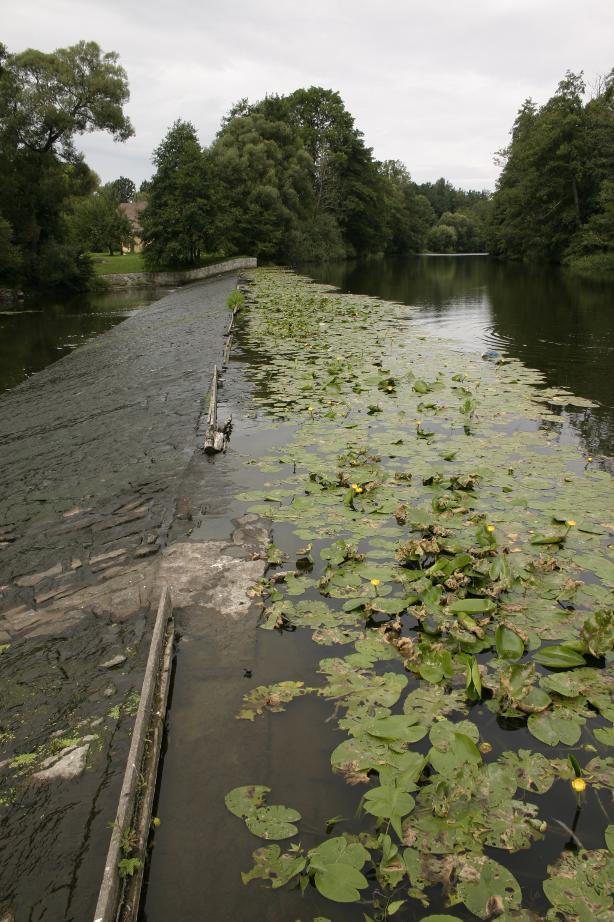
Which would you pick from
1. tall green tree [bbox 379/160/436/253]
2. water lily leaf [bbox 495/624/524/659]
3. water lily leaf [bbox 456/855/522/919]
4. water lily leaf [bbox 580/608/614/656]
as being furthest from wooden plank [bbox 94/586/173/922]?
tall green tree [bbox 379/160/436/253]

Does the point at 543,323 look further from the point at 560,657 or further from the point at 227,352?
the point at 560,657

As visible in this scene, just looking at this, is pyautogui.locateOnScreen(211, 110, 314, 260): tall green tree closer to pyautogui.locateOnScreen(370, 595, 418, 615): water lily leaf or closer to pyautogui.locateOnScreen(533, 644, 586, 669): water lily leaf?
pyautogui.locateOnScreen(370, 595, 418, 615): water lily leaf

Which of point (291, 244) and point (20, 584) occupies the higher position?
point (291, 244)

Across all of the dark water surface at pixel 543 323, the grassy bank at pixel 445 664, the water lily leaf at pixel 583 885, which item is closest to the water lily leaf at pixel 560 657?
the grassy bank at pixel 445 664

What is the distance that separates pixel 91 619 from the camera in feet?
15.1

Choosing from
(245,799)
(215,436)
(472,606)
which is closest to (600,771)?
(472,606)

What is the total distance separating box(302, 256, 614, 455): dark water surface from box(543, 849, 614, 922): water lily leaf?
20.1 feet

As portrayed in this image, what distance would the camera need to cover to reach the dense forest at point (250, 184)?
32278 millimetres

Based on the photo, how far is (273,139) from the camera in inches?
2213

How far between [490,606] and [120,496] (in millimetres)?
4673

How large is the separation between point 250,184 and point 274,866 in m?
55.9

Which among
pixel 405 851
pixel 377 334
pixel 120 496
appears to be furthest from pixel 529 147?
pixel 405 851

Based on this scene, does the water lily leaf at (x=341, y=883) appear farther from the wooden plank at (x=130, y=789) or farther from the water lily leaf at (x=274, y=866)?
the wooden plank at (x=130, y=789)

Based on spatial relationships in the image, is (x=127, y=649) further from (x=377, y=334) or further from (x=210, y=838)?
(x=377, y=334)
